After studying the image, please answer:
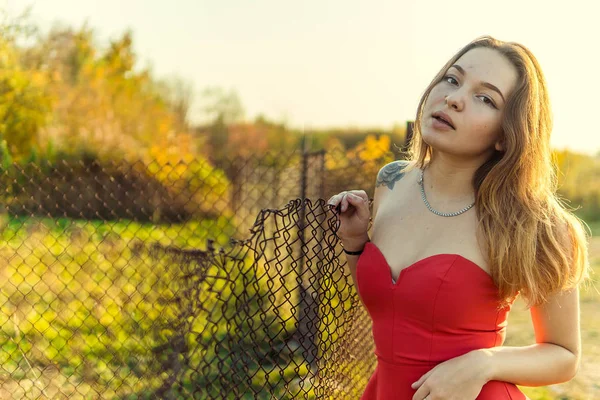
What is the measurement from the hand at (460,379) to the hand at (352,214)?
1.57 feet

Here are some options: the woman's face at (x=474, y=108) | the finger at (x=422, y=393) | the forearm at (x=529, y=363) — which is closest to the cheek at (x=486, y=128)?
the woman's face at (x=474, y=108)

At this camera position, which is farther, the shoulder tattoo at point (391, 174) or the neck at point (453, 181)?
the shoulder tattoo at point (391, 174)

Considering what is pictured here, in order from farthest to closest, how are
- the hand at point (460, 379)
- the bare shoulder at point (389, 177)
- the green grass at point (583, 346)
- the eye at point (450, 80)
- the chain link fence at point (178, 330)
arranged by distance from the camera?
the green grass at point (583, 346) < the chain link fence at point (178, 330) < the bare shoulder at point (389, 177) < the eye at point (450, 80) < the hand at point (460, 379)

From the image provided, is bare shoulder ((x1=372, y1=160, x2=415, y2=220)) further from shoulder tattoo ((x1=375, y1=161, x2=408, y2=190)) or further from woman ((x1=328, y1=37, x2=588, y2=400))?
woman ((x1=328, y1=37, x2=588, y2=400))

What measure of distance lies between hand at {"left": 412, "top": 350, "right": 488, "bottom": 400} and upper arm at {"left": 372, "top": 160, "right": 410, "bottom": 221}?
0.59m

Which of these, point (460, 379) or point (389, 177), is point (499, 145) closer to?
point (389, 177)

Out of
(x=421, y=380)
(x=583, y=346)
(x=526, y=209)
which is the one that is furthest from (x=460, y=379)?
(x=583, y=346)

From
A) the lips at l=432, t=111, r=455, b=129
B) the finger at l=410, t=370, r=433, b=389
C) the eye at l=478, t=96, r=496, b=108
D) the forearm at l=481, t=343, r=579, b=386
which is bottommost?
the finger at l=410, t=370, r=433, b=389

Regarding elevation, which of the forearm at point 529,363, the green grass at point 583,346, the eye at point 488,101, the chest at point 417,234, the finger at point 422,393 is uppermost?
the eye at point 488,101

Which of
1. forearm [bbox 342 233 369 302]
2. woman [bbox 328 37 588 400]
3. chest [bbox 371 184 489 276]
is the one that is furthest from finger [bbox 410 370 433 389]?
forearm [bbox 342 233 369 302]

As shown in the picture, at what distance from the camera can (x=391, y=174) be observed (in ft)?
6.74

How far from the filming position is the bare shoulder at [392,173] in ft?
6.63

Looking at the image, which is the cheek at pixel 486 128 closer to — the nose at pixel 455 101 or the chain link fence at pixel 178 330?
the nose at pixel 455 101

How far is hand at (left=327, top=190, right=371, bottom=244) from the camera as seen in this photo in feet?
6.12
